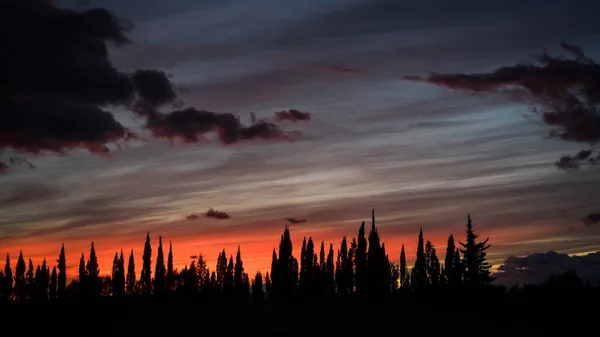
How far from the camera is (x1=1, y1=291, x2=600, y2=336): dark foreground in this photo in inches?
1797

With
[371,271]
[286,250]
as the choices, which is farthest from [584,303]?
[286,250]

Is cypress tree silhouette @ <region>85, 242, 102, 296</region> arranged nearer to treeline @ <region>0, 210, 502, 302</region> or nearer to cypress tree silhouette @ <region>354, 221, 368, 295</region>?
treeline @ <region>0, 210, 502, 302</region>

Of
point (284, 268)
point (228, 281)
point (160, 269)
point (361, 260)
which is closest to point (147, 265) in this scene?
point (160, 269)

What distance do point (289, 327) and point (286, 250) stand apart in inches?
3592

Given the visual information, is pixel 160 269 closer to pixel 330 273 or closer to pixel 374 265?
pixel 330 273

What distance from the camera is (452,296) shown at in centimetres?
6153

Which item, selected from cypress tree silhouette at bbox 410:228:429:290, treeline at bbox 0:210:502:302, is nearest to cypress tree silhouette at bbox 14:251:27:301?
treeline at bbox 0:210:502:302

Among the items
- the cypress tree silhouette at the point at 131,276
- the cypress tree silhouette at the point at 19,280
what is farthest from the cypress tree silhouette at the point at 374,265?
the cypress tree silhouette at the point at 19,280

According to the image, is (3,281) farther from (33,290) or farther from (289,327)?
(289,327)

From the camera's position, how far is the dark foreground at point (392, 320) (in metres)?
45.7

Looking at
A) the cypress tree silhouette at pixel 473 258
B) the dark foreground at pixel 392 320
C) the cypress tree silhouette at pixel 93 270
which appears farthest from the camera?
the cypress tree silhouette at pixel 93 270

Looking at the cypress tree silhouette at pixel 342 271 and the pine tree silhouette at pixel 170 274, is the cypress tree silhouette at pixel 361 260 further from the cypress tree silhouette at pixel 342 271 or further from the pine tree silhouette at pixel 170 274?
the pine tree silhouette at pixel 170 274

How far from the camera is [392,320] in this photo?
56.1m

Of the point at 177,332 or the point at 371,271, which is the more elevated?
the point at 371,271
